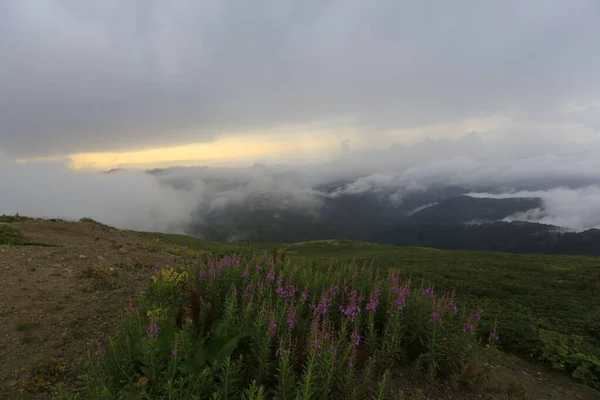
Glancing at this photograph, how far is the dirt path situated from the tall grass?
30.4 inches

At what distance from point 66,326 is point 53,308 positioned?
1.14 meters

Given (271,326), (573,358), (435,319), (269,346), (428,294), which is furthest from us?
(573,358)

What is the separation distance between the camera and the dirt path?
5.82 meters

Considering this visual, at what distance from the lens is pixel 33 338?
6.79 meters

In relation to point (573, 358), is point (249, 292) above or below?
above

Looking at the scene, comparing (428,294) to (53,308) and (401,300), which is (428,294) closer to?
(401,300)

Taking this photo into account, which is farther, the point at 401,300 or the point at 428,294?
the point at 428,294

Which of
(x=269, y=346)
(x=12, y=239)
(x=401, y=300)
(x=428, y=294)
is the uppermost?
(x=12, y=239)

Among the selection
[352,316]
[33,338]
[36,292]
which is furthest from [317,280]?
[36,292]

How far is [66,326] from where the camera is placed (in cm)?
730

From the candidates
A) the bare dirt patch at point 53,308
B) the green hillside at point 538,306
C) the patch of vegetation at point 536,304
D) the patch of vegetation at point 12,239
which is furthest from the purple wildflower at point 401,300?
the patch of vegetation at point 12,239

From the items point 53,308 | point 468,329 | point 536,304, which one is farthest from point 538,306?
point 53,308

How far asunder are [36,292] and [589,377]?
45.9 feet

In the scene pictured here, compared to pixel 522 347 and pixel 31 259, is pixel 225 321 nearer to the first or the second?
pixel 522 347
